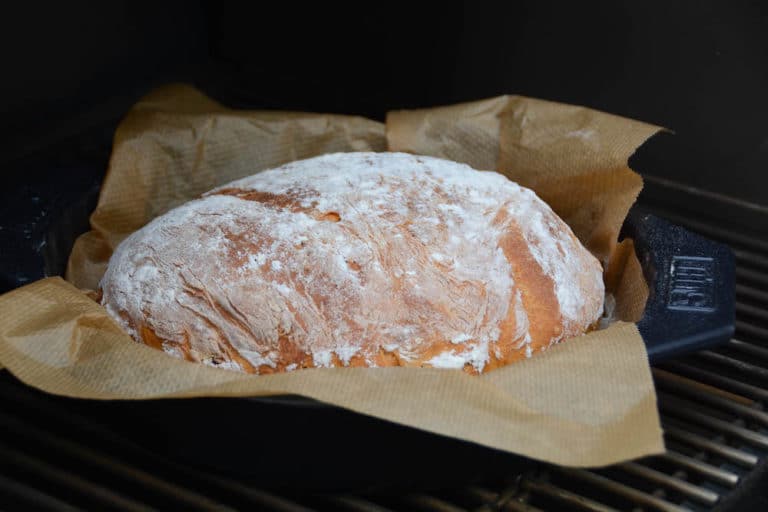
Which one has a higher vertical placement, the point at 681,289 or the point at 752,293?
the point at 681,289

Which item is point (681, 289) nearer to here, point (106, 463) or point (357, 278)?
point (357, 278)

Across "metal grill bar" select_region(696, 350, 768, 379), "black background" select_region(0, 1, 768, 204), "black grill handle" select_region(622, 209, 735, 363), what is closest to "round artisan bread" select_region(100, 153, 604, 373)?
"black grill handle" select_region(622, 209, 735, 363)

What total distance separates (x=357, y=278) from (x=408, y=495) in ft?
0.75

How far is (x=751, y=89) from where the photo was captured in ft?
4.09

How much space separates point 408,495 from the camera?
A: 0.96 meters

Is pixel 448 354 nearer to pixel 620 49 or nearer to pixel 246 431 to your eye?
pixel 246 431

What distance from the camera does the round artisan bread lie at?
0.96 m

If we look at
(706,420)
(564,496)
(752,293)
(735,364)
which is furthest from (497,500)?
(752,293)

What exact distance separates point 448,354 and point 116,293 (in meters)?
0.37

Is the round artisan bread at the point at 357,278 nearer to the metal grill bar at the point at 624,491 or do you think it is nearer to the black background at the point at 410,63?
the metal grill bar at the point at 624,491

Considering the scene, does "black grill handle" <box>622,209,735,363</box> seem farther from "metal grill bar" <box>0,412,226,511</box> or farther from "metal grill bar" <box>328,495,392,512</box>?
"metal grill bar" <box>0,412,226,511</box>

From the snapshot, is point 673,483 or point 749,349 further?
point 749,349

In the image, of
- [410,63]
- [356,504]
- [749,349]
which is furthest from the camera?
[410,63]

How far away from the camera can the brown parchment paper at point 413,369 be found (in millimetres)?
801
